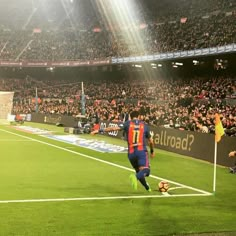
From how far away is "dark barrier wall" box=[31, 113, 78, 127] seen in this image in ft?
133

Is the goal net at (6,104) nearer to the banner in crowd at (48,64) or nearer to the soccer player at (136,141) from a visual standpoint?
the banner in crowd at (48,64)

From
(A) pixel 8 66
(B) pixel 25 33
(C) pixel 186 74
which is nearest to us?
(C) pixel 186 74

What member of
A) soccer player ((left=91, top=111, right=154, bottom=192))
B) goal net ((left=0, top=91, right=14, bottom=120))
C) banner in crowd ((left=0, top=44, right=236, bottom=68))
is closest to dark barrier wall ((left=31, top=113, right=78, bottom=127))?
goal net ((left=0, top=91, right=14, bottom=120))

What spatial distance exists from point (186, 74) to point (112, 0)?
78.3ft

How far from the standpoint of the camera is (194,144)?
19000 millimetres

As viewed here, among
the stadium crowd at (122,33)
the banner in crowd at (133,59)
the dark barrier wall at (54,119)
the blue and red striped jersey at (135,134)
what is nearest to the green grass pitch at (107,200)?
the blue and red striped jersey at (135,134)

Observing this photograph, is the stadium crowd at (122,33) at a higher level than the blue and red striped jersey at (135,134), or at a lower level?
higher

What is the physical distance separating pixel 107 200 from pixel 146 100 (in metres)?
32.3

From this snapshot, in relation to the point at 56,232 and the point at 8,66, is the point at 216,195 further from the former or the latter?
the point at 8,66

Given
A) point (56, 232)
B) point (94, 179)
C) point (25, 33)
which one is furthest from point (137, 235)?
point (25, 33)

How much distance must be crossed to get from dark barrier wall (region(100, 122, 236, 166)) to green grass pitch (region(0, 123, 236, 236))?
25.1 inches

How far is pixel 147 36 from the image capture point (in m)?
57.5

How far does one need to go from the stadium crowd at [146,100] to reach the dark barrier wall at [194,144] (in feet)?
2.67

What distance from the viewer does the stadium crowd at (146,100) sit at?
24.4 m
